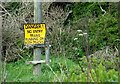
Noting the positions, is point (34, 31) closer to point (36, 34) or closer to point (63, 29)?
point (36, 34)

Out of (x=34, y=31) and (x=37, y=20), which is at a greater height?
(x=37, y=20)

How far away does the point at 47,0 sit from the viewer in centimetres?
984

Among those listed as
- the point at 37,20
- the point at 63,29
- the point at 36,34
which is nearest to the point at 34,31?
the point at 36,34

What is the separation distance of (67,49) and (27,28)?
2726mm

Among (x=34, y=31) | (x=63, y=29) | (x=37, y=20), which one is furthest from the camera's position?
(x=63, y=29)

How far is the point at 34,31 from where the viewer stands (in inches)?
243

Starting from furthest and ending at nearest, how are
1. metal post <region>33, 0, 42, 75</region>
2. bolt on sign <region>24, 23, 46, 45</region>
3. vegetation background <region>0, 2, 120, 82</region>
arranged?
vegetation background <region>0, 2, 120, 82</region> < metal post <region>33, 0, 42, 75</region> < bolt on sign <region>24, 23, 46, 45</region>

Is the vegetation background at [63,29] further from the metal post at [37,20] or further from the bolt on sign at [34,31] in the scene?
the bolt on sign at [34,31]

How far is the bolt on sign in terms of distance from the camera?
20.2 feet

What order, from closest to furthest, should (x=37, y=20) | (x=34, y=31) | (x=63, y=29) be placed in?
1. (x=34, y=31)
2. (x=37, y=20)
3. (x=63, y=29)

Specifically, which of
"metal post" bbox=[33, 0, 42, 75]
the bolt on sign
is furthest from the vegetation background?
the bolt on sign

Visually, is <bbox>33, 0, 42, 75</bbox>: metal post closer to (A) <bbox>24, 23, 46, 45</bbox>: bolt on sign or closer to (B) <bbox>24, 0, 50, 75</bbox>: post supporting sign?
(B) <bbox>24, 0, 50, 75</bbox>: post supporting sign

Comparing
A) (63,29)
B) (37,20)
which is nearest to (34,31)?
(37,20)

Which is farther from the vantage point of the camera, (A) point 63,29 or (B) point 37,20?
(A) point 63,29
